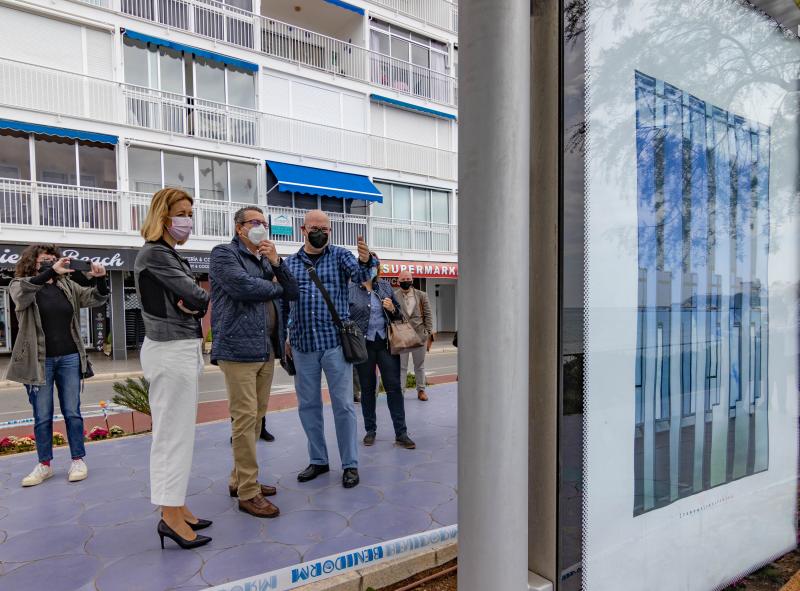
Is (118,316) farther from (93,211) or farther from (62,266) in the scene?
(62,266)

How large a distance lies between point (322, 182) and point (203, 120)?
14.5 ft

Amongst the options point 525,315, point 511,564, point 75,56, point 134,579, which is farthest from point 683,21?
point 75,56

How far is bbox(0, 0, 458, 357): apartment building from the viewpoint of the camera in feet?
50.0

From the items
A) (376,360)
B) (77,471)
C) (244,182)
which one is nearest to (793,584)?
(376,360)

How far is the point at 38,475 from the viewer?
4195mm

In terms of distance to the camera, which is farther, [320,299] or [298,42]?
[298,42]

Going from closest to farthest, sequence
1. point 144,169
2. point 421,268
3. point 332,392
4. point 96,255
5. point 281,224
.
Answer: point 332,392 < point 96,255 < point 144,169 < point 281,224 < point 421,268

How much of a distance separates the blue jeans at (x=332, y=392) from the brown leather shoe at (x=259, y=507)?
0.76m

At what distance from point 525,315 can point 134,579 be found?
2541 millimetres

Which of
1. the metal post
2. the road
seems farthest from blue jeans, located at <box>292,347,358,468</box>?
the road

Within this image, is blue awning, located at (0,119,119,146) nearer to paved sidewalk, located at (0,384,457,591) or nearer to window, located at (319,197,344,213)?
window, located at (319,197,344,213)

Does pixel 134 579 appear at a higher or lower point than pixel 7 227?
lower

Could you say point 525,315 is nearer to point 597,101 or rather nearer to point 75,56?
point 597,101

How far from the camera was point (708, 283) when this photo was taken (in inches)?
78.7
